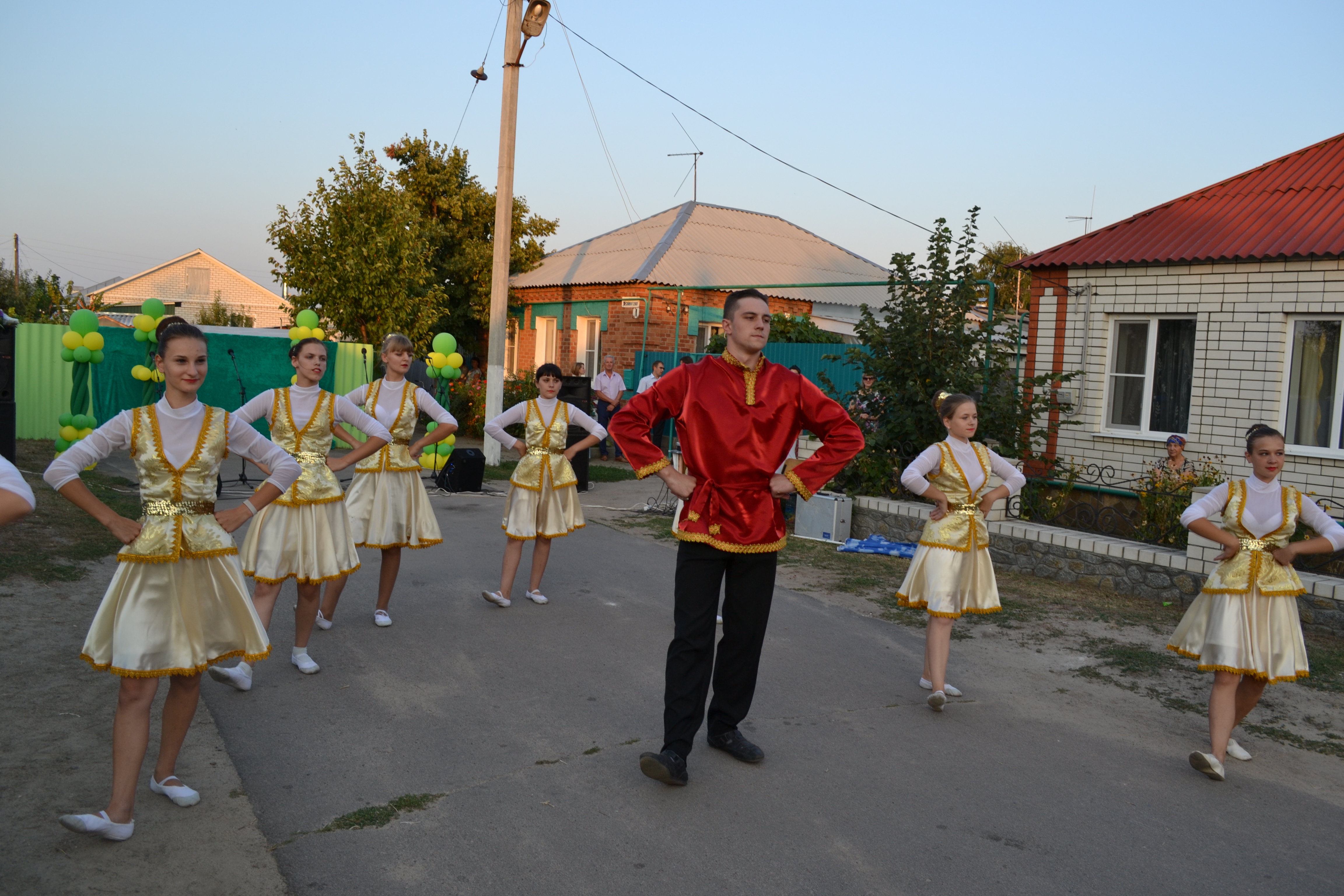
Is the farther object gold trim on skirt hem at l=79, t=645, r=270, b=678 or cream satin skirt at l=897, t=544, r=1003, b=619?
cream satin skirt at l=897, t=544, r=1003, b=619

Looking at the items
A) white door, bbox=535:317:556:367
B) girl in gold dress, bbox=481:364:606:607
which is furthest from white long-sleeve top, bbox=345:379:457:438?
white door, bbox=535:317:556:367

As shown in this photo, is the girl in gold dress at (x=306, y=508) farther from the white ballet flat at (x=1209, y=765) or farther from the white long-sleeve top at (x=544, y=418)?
the white ballet flat at (x=1209, y=765)

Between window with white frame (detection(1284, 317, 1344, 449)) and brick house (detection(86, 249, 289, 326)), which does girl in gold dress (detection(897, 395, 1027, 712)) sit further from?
brick house (detection(86, 249, 289, 326))

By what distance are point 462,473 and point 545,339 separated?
11.1m

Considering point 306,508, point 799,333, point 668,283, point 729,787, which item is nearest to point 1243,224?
point 799,333

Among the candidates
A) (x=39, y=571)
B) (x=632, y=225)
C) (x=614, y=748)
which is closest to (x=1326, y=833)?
(x=614, y=748)

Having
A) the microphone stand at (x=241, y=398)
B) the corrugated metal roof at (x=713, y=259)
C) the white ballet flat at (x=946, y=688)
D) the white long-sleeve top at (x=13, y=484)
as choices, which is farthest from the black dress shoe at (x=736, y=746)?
the corrugated metal roof at (x=713, y=259)

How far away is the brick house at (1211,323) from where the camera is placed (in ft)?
38.7

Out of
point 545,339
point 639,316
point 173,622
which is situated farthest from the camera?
point 545,339

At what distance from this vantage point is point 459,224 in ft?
86.2

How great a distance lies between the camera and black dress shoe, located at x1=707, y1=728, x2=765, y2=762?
470 centimetres

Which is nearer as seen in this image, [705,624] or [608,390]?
[705,624]

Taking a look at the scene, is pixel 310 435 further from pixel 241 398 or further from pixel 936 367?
pixel 241 398

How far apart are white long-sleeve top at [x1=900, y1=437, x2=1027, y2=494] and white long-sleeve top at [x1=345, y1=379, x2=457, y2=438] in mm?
3082
